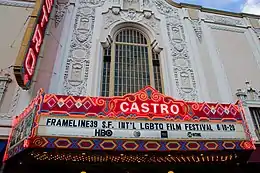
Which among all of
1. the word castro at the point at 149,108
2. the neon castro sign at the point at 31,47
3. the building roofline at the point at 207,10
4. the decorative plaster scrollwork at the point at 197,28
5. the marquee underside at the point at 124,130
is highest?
the building roofline at the point at 207,10

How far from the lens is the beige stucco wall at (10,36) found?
8430mm

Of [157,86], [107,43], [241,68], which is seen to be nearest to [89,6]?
[107,43]

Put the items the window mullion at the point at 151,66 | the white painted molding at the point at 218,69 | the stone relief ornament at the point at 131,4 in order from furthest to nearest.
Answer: the stone relief ornament at the point at 131,4, the window mullion at the point at 151,66, the white painted molding at the point at 218,69

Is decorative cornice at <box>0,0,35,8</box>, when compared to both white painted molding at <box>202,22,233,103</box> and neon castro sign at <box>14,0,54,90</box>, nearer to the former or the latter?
neon castro sign at <box>14,0,54,90</box>

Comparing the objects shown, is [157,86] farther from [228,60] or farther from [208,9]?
[208,9]

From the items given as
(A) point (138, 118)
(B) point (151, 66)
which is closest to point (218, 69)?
(B) point (151, 66)

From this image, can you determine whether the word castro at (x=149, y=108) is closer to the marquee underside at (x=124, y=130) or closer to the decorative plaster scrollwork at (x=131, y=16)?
the marquee underside at (x=124, y=130)

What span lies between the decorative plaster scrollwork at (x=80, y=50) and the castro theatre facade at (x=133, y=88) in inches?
1.7

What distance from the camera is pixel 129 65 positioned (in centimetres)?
1027

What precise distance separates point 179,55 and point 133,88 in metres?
3.02

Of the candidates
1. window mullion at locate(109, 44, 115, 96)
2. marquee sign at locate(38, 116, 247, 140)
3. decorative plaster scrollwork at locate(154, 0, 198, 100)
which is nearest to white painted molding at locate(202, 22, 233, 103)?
decorative plaster scrollwork at locate(154, 0, 198, 100)

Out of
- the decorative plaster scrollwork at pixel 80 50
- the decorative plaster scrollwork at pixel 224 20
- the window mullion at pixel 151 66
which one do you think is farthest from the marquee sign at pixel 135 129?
the decorative plaster scrollwork at pixel 224 20

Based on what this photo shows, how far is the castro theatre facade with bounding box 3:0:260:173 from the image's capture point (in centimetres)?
606

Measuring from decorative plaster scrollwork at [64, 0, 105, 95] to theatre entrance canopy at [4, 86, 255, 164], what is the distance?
105 inches
